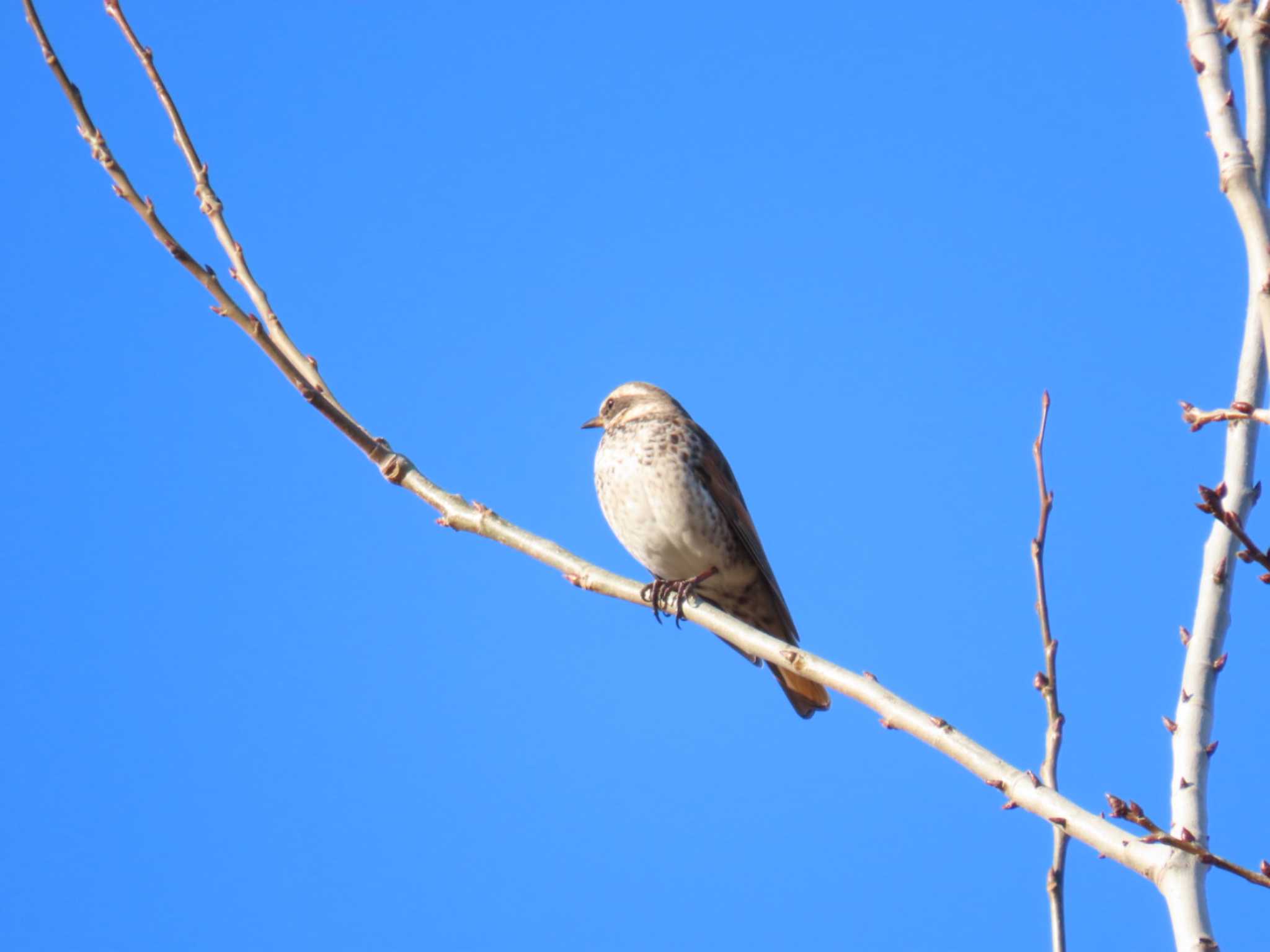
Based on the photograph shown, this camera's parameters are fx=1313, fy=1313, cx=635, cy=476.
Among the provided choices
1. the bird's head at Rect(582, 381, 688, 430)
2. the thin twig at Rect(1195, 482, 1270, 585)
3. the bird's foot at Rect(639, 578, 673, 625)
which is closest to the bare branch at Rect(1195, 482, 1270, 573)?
the thin twig at Rect(1195, 482, 1270, 585)

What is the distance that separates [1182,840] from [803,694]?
438cm

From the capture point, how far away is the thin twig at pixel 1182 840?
6.67ft

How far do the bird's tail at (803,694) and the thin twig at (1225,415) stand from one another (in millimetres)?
4170

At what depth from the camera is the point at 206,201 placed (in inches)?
126

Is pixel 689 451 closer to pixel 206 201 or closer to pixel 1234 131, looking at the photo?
pixel 206 201

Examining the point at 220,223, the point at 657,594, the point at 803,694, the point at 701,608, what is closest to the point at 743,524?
the point at 803,694

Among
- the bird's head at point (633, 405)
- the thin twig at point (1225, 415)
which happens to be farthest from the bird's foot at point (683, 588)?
the thin twig at point (1225, 415)

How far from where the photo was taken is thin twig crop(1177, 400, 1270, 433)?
208cm

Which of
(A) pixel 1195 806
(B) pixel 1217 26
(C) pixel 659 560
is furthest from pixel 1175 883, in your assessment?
(C) pixel 659 560

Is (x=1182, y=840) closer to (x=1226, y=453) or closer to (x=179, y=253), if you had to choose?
(x=1226, y=453)

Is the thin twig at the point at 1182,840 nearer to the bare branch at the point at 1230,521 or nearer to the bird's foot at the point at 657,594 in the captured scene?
the bare branch at the point at 1230,521

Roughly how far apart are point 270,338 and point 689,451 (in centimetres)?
424

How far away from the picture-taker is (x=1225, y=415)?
221 cm

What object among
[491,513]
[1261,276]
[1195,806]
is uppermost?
[491,513]
